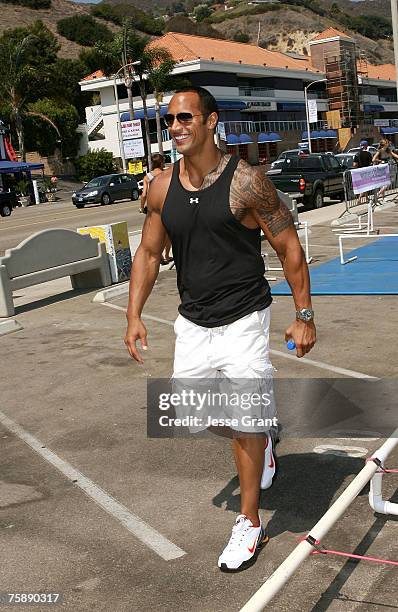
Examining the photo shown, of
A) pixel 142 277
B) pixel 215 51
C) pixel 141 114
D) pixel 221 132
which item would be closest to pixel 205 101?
pixel 142 277

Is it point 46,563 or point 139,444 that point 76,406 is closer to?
point 139,444

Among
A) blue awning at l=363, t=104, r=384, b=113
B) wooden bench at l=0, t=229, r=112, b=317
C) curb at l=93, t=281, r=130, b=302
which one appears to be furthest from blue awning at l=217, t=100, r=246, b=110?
curb at l=93, t=281, r=130, b=302

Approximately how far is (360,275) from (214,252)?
7792mm

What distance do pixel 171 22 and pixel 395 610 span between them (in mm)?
176467

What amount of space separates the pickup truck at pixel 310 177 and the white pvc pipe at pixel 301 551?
62.2ft

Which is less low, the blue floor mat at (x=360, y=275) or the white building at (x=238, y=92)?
the white building at (x=238, y=92)

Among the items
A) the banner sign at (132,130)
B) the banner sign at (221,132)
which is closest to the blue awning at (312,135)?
the banner sign at (132,130)

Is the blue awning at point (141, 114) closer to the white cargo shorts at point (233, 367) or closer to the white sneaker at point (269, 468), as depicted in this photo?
the white sneaker at point (269, 468)

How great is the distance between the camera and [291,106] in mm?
86500

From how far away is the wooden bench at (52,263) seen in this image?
34.2 ft

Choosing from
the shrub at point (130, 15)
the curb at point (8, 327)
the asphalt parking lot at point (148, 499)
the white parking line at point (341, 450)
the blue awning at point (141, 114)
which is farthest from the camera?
the shrub at point (130, 15)

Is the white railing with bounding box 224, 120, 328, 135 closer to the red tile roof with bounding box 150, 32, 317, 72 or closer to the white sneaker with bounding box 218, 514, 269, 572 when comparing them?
the red tile roof with bounding box 150, 32, 317, 72

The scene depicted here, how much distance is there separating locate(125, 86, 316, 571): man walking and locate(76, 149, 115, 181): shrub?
198ft

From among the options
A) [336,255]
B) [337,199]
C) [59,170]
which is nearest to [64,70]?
[59,170]
